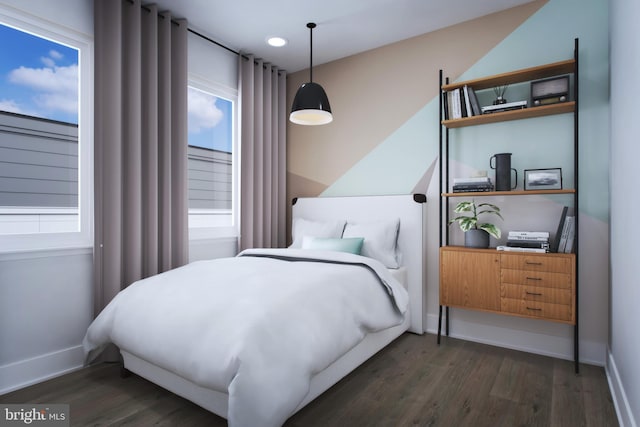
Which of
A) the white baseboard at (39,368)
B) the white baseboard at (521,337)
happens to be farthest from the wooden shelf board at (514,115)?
the white baseboard at (39,368)

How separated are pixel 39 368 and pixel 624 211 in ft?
11.5

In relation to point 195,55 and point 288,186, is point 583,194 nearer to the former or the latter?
→ point 288,186

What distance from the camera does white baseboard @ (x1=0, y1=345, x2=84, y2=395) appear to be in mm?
2172

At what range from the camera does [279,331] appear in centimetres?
160

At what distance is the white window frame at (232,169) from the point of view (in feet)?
11.0

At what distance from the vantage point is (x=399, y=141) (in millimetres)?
3418

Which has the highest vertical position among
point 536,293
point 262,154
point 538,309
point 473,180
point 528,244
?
point 262,154

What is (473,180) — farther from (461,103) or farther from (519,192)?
(461,103)

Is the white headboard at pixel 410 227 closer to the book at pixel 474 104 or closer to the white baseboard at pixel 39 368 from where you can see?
the book at pixel 474 104

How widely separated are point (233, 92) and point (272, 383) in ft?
9.85

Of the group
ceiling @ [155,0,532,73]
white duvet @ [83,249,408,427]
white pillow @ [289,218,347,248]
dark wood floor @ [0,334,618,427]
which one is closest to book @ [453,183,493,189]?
white duvet @ [83,249,408,427]

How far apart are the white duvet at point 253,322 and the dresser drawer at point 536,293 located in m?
0.74

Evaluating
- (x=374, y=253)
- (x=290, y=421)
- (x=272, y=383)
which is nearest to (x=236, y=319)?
(x=272, y=383)

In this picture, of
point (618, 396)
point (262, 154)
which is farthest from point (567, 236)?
point (262, 154)
